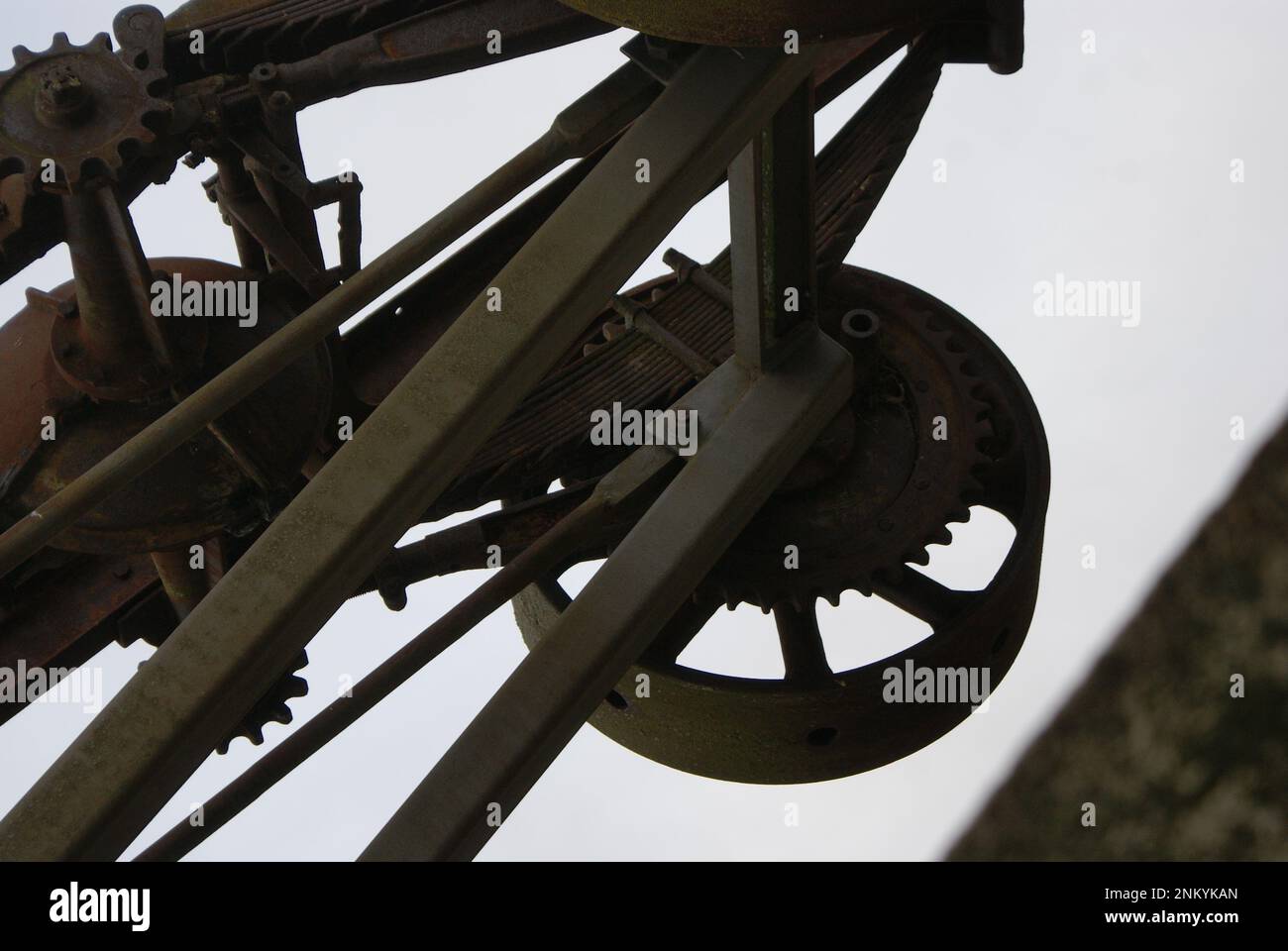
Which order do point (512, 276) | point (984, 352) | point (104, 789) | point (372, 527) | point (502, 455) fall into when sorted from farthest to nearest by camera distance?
point (984, 352), point (502, 455), point (512, 276), point (372, 527), point (104, 789)

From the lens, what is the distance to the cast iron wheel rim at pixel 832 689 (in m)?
9.83

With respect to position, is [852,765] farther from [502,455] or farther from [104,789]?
[104,789]

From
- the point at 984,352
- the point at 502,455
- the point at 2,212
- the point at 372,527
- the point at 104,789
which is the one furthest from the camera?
the point at 984,352

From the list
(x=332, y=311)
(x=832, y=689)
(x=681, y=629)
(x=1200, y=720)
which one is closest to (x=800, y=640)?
(x=832, y=689)

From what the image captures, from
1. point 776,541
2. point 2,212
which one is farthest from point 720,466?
point 2,212

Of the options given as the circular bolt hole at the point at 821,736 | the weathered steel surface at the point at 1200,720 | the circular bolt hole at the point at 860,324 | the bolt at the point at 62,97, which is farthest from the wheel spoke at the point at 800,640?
the weathered steel surface at the point at 1200,720

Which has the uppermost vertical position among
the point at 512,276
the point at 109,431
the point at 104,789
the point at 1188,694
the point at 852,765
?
the point at 512,276

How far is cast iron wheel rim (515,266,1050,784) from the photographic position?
9.83 m

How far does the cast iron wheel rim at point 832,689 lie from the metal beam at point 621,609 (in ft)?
4.14

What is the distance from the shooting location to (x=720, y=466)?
8.88m

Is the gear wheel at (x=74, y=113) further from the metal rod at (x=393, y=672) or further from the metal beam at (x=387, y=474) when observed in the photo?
the metal rod at (x=393, y=672)

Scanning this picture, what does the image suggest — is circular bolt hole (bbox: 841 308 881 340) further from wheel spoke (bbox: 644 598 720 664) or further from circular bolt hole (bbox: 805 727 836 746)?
circular bolt hole (bbox: 805 727 836 746)

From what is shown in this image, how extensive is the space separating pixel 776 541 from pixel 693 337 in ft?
4.07

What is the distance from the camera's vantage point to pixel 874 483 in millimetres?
10281
